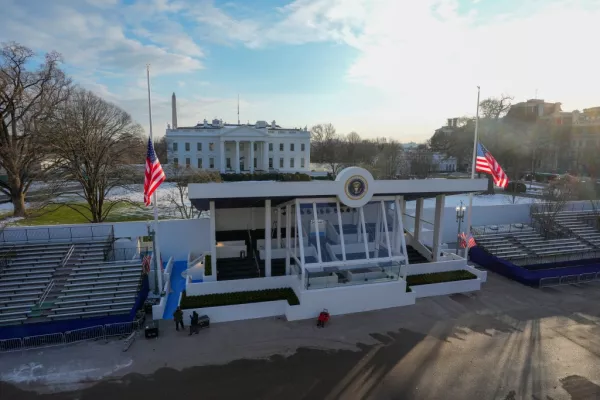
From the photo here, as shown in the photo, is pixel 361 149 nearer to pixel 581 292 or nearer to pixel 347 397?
pixel 581 292

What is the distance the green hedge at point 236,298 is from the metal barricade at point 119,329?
2.15m

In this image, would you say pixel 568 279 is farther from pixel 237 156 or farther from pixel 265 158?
pixel 237 156

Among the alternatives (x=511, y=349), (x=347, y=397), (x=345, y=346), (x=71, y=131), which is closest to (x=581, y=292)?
(x=511, y=349)

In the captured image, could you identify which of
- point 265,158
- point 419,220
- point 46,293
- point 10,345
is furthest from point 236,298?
point 265,158

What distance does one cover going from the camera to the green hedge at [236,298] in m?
15.1

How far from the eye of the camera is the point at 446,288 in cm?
1800

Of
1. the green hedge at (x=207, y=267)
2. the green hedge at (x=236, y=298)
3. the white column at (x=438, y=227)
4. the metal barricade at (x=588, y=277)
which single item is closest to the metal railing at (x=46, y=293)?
the green hedge at (x=236, y=298)

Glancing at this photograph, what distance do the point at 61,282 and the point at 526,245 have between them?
28.3 m

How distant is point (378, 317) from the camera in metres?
15.4

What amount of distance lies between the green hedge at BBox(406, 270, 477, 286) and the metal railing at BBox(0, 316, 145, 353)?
13.4 metres

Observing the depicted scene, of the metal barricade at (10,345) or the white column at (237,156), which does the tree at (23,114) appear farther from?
the white column at (237,156)

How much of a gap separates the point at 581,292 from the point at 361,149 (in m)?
64.1

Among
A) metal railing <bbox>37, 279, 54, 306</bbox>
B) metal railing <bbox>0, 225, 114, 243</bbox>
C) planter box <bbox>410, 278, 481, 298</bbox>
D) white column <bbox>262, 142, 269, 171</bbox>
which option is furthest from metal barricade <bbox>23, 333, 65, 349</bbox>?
white column <bbox>262, 142, 269, 171</bbox>

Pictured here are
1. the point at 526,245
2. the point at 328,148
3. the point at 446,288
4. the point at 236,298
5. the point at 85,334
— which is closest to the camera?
the point at 85,334
